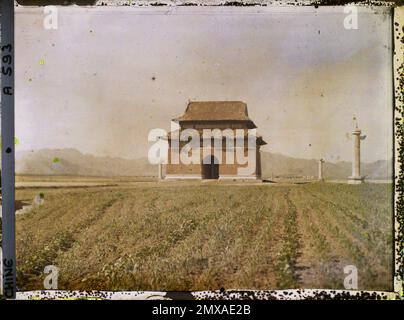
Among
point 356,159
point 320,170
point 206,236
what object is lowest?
point 206,236

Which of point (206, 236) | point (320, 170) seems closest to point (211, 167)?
point (206, 236)

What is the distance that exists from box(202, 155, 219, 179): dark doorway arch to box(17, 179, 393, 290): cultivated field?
10 cm

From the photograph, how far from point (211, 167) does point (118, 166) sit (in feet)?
3.35

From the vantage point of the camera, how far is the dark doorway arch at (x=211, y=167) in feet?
13.5

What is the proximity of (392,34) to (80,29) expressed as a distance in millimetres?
3282

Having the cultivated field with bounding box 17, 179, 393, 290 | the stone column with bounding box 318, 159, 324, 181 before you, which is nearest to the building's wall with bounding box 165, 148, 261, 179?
the cultivated field with bounding box 17, 179, 393, 290

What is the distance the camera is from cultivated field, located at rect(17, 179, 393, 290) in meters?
3.84

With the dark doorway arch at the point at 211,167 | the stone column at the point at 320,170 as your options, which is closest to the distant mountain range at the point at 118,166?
the stone column at the point at 320,170

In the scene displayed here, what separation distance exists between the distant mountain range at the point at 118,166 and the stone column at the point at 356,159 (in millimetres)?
51

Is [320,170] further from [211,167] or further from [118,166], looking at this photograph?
[118,166]

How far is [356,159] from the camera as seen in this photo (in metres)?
3.90

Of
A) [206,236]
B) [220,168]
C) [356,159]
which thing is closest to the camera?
[356,159]

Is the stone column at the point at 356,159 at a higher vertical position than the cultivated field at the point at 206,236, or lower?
higher

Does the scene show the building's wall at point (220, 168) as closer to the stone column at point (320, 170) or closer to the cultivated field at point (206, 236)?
the cultivated field at point (206, 236)
